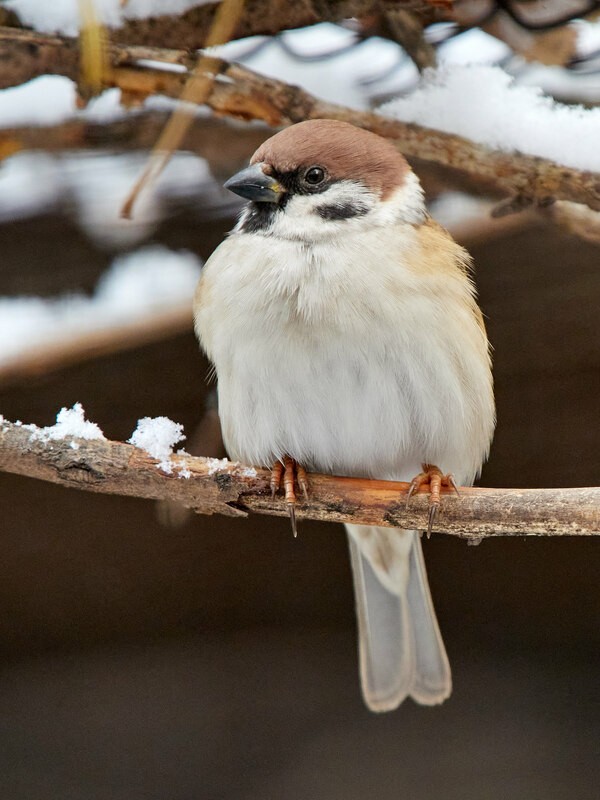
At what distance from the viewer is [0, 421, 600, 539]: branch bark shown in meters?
0.88

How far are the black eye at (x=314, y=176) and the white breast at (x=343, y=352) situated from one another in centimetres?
8

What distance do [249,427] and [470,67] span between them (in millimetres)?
621

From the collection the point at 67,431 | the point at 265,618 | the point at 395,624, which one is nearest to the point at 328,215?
the point at 67,431

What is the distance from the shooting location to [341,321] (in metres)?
0.96

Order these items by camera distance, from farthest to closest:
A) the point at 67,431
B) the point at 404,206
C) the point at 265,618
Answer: the point at 265,618 → the point at 404,206 → the point at 67,431

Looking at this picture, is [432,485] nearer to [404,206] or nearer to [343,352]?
[343,352]

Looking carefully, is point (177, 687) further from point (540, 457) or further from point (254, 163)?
point (254, 163)

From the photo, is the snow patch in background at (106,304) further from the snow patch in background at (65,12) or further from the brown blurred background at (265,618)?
the snow patch in background at (65,12)

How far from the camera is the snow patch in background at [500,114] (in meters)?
1.15

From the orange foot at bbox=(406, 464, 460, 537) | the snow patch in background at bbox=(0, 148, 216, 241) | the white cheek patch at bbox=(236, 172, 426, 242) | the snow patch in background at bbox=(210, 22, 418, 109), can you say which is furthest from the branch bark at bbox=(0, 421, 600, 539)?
the snow patch in background at bbox=(210, 22, 418, 109)

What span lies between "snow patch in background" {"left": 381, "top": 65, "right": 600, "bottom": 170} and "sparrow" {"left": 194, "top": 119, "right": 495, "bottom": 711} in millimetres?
157

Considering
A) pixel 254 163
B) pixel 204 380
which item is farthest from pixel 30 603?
pixel 254 163

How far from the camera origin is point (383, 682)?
123 cm

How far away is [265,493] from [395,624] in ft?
1.37
